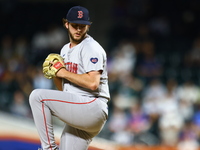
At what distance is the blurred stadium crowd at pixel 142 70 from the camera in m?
8.20

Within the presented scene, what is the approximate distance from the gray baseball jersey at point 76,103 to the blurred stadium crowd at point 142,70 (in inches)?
181

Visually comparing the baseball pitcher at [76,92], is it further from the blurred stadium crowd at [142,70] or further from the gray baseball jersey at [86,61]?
the blurred stadium crowd at [142,70]

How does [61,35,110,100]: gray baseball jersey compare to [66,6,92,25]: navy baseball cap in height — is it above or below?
below

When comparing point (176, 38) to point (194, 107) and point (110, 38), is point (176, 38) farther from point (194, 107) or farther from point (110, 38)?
point (194, 107)

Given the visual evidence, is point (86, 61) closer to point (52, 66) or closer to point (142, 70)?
point (52, 66)

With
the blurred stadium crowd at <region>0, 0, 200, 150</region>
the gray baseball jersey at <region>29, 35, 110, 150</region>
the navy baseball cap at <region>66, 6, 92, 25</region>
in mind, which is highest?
the navy baseball cap at <region>66, 6, 92, 25</region>

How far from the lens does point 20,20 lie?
482 inches

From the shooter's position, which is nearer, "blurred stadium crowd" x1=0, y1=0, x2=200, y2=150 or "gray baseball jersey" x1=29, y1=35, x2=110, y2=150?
"gray baseball jersey" x1=29, y1=35, x2=110, y2=150

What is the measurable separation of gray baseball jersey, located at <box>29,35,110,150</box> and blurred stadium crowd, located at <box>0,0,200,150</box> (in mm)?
4609

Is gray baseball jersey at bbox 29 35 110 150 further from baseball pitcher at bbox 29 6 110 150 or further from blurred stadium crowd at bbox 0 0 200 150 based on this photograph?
blurred stadium crowd at bbox 0 0 200 150

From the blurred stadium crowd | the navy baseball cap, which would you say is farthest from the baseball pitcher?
the blurred stadium crowd

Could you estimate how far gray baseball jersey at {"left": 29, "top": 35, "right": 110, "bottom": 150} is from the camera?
3.34 metres

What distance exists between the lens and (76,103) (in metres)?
3.36

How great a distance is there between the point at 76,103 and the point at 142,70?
6072 mm
